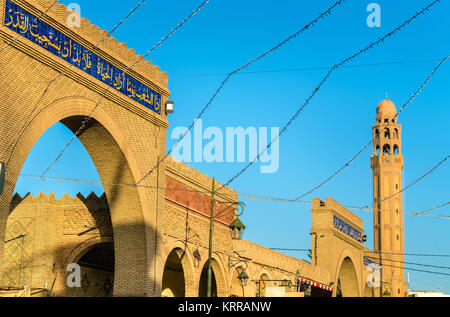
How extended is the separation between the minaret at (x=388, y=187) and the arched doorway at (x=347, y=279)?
27.4 m

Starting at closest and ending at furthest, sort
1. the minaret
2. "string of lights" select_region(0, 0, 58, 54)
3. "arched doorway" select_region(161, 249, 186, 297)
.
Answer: "string of lights" select_region(0, 0, 58, 54), "arched doorway" select_region(161, 249, 186, 297), the minaret

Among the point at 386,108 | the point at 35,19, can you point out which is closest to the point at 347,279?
the point at 386,108

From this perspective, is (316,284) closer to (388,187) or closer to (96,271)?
(96,271)

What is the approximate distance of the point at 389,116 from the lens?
7525 cm

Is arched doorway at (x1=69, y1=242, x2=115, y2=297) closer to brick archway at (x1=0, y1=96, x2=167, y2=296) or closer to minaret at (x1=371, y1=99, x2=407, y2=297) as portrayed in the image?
brick archway at (x1=0, y1=96, x2=167, y2=296)

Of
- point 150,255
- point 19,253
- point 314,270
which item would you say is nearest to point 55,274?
point 19,253

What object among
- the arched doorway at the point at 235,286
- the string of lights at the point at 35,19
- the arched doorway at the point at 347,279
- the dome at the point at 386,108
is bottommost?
the arched doorway at the point at 235,286

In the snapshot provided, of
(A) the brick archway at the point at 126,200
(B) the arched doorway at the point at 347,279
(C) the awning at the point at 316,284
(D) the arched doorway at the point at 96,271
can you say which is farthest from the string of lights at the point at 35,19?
(B) the arched doorway at the point at 347,279

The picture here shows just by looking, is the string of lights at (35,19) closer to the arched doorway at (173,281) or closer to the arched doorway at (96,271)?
the arched doorway at (96,271)

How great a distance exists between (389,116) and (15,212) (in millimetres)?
56999

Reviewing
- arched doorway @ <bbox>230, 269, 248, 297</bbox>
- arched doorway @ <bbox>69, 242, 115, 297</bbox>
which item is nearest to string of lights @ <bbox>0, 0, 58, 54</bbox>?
Result: arched doorway @ <bbox>69, 242, 115, 297</bbox>

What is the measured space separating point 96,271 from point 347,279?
24.5 meters

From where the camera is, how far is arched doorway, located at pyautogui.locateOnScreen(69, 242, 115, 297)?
81.9ft

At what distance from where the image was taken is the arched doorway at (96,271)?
25.0m
